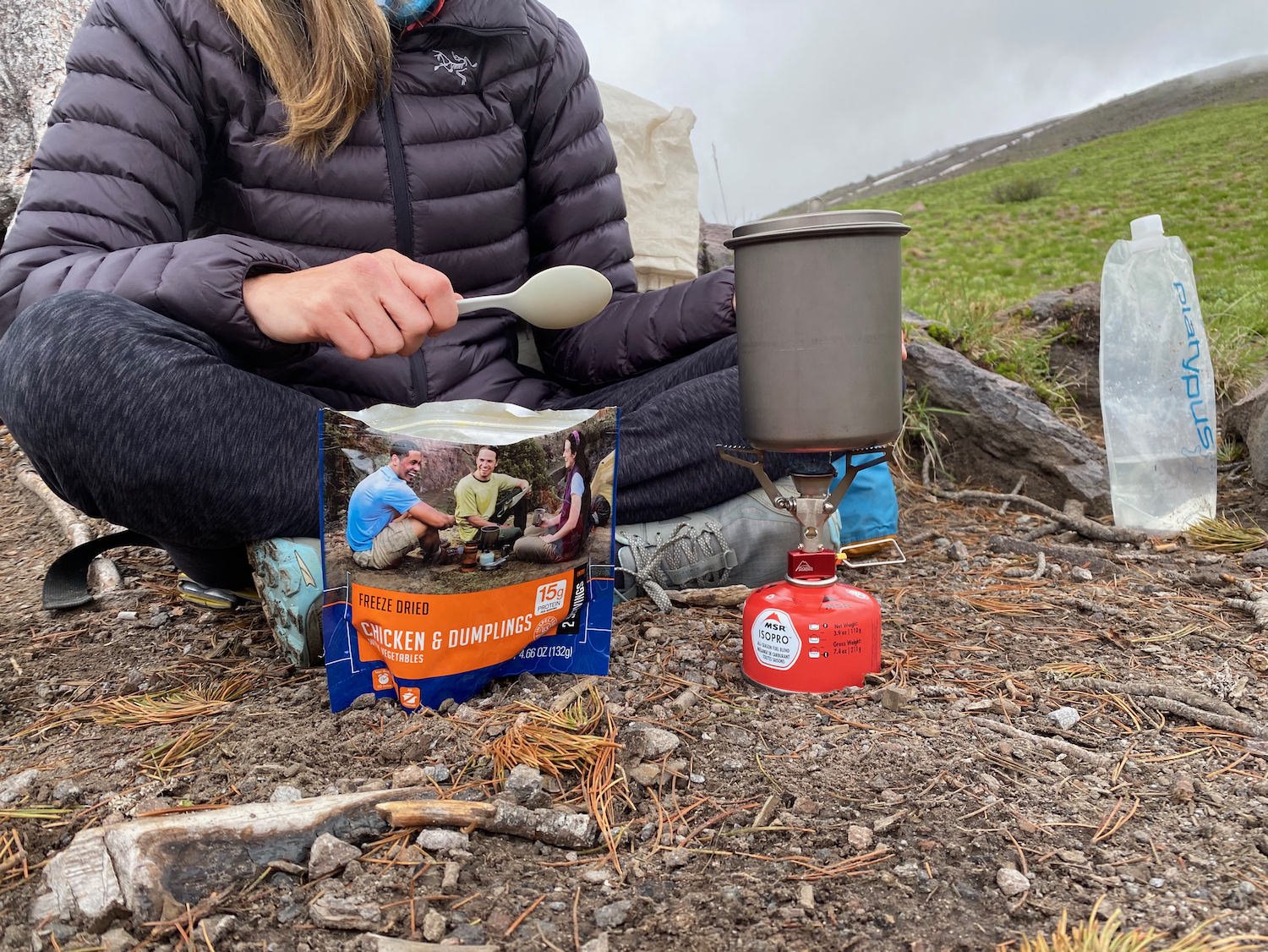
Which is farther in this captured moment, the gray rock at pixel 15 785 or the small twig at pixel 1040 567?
the small twig at pixel 1040 567

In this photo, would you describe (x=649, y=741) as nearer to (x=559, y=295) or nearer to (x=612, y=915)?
(x=612, y=915)

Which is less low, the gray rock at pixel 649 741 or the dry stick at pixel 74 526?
the dry stick at pixel 74 526

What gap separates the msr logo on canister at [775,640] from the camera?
1279mm

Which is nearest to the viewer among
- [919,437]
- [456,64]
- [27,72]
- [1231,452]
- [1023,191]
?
[456,64]

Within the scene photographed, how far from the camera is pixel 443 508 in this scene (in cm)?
121

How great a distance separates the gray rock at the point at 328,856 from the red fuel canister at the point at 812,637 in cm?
63

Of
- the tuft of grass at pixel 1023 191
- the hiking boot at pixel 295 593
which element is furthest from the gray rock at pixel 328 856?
the tuft of grass at pixel 1023 191

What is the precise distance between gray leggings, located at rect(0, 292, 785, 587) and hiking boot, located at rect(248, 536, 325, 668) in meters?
0.03

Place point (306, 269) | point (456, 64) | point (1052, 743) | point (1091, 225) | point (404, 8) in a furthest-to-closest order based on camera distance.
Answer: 1. point (1091, 225)
2. point (456, 64)
3. point (404, 8)
4. point (306, 269)
5. point (1052, 743)

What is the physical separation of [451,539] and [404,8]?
1159mm

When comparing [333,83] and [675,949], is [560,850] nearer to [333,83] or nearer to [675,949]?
[675,949]

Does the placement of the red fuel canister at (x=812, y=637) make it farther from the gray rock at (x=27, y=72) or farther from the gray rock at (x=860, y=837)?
the gray rock at (x=27, y=72)

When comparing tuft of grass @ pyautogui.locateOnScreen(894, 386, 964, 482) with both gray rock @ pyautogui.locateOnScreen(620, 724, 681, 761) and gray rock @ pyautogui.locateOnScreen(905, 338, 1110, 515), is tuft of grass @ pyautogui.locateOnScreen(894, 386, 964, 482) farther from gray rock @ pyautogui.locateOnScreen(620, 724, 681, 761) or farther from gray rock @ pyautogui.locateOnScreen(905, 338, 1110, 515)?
gray rock @ pyautogui.locateOnScreen(620, 724, 681, 761)

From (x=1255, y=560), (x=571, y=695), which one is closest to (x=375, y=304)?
(x=571, y=695)
